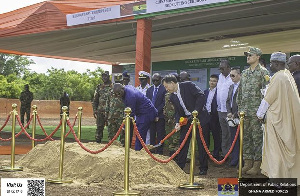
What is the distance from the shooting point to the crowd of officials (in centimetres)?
651

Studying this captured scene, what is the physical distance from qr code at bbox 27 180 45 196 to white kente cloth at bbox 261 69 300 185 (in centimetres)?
292

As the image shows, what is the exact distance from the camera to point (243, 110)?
773 cm

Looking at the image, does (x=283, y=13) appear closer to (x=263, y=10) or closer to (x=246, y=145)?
(x=263, y=10)

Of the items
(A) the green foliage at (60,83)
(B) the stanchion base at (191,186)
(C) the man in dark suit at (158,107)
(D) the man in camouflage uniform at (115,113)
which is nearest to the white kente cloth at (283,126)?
(B) the stanchion base at (191,186)

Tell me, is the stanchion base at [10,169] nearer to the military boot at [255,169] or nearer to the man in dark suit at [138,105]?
the man in dark suit at [138,105]

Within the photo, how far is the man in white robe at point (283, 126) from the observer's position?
21.3 ft

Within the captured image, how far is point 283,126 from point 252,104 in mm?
1188

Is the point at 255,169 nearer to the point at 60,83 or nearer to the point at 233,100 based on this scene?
the point at 233,100

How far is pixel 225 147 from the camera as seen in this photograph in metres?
9.36

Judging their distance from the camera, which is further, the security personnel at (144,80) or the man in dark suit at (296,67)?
the security personnel at (144,80)

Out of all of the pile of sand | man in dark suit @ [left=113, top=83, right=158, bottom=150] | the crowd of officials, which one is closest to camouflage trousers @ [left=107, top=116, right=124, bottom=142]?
the crowd of officials

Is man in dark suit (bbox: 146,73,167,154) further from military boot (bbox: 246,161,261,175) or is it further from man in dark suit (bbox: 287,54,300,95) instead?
man in dark suit (bbox: 287,54,300,95)

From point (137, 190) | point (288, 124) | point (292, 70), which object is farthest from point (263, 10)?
point (137, 190)

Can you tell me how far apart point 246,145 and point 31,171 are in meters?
3.49
